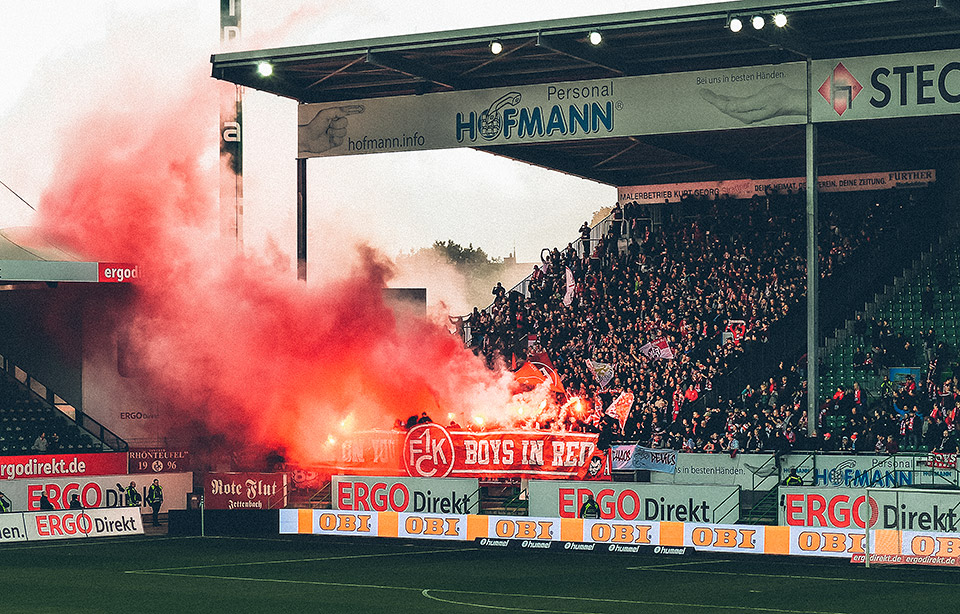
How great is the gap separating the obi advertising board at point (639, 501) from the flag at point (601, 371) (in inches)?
291

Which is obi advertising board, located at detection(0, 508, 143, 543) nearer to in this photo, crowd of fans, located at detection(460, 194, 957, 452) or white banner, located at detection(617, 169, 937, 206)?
crowd of fans, located at detection(460, 194, 957, 452)

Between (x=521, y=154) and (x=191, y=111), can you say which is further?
(x=521, y=154)

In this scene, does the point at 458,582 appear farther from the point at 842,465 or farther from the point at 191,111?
the point at 191,111

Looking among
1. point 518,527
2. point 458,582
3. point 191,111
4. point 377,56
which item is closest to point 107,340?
point 191,111

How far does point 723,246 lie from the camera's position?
39000 mm

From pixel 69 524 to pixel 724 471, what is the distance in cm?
1283

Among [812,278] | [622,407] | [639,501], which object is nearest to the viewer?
[639,501]

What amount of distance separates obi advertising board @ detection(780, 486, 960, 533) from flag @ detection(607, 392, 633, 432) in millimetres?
7836

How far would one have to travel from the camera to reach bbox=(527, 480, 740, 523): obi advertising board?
26.3 m

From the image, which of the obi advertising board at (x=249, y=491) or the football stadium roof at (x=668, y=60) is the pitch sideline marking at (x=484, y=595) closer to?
the obi advertising board at (x=249, y=491)

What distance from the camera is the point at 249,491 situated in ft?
106

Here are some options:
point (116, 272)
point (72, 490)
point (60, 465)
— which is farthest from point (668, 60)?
point (60, 465)

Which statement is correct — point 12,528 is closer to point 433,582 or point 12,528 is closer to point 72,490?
point 72,490

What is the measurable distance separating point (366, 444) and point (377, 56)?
27.7 ft
